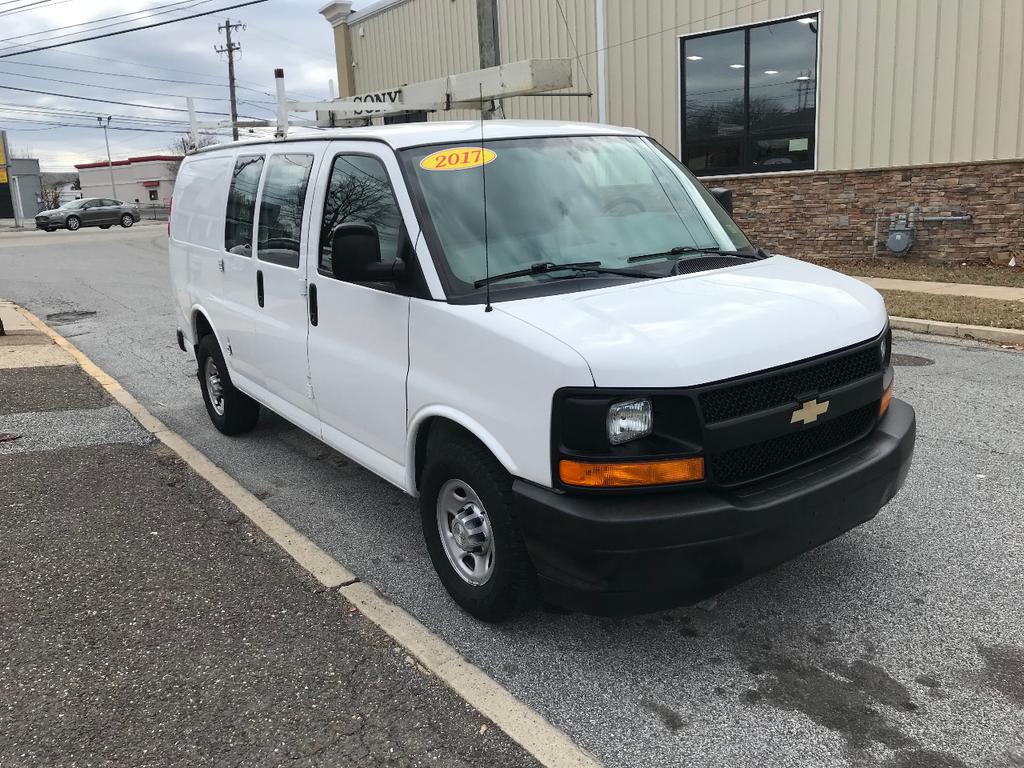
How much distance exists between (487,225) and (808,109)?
40.7 ft

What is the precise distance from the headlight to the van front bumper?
21 cm

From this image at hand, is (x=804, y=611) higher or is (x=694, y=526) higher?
(x=694, y=526)

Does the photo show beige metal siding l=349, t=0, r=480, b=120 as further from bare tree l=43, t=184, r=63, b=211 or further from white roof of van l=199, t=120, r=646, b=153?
bare tree l=43, t=184, r=63, b=211

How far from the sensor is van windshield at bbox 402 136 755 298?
3.52m

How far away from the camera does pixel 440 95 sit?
564 cm

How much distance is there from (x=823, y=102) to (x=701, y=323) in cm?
1254

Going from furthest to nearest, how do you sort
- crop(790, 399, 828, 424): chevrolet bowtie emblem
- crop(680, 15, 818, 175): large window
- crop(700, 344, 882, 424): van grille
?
crop(680, 15, 818, 175): large window, crop(790, 399, 828, 424): chevrolet bowtie emblem, crop(700, 344, 882, 424): van grille

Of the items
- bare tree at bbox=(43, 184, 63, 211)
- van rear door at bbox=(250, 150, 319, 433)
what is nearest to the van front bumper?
van rear door at bbox=(250, 150, 319, 433)

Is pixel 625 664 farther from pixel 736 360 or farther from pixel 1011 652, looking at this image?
pixel 1011 652

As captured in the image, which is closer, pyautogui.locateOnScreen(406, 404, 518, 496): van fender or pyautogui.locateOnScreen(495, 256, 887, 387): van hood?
pyautogui.locateOnScreen(495, 256, 887, 387): van hood

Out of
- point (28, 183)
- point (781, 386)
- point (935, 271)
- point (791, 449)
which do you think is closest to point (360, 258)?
point (781, 386)

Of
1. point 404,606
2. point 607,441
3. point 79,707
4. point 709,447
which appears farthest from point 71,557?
point 709,447

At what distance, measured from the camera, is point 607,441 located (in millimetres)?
2818

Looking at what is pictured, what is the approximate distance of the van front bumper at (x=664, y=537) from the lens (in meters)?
2.78
